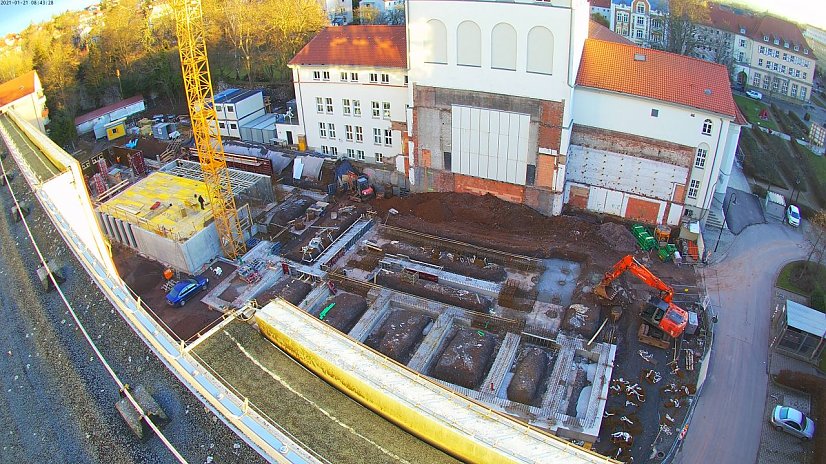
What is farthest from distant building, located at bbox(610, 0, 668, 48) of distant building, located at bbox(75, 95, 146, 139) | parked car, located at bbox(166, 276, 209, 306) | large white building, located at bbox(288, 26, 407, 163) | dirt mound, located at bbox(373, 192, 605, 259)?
parked car, located at bbox(166, 276, 209, 306)

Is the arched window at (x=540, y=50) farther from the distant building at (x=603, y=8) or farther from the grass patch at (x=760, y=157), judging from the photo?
the distant building at (x=603, y=8)

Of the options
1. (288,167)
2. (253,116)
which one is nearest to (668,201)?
(288,167)

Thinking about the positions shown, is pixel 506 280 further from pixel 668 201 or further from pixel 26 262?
pixel 26 262

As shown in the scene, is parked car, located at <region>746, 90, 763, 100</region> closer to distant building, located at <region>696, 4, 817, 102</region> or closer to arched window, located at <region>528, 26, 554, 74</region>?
distant building, located at <region>696, 4, 817, 102</region>

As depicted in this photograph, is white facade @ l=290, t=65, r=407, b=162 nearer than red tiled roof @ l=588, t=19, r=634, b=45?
Yes

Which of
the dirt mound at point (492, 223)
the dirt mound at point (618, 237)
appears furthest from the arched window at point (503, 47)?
the dirt mound at point (618, 237)

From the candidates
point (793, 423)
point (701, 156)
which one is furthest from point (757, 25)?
point (793, 423)
